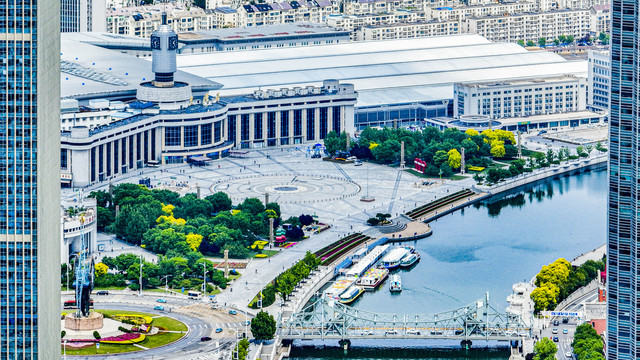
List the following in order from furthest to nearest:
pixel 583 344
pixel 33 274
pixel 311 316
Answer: pixel 311 316, pixel 583 344, pixel 33 274

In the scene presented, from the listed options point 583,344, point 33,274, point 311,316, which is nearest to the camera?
point 33,274

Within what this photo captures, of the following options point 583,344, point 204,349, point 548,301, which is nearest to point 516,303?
point 548,301

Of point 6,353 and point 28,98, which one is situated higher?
point 28,98

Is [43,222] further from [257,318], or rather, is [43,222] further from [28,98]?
[257,318]

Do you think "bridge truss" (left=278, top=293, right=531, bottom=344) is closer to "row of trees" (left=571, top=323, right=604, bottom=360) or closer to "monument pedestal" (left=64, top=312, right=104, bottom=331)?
"row of trees" (left=571, top=323, right=604, bottom=360)

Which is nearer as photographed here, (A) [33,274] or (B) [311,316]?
(A) [33,274]
